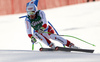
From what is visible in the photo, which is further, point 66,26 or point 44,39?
point 66,26

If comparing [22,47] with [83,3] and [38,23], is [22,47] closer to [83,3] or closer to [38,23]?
[38,23]

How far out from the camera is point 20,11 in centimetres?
1341

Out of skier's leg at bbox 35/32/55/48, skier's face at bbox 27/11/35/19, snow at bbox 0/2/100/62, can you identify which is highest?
skier's face at bbox 27/11/35/19

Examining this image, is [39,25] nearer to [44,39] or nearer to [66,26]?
[44,39]

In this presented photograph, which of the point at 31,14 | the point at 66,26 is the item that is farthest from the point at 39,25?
the point at 66,26

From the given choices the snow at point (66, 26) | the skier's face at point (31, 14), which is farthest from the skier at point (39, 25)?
the snow at point (66, 26)

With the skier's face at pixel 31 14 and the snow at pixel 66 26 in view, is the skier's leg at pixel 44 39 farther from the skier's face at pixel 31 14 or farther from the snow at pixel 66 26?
the snow at pixel 66 26

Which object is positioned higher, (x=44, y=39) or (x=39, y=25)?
(x=39, y=25)

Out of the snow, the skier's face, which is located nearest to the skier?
the skier's face

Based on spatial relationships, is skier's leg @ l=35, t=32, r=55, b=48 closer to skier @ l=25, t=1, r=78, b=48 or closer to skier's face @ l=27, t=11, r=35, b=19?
skier @ l=25, t=1, r=78, b=48

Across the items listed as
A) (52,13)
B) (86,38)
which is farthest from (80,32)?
(52,13)

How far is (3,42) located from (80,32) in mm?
2763

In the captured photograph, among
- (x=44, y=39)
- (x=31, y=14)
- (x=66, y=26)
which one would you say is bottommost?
(x=66, y=26)

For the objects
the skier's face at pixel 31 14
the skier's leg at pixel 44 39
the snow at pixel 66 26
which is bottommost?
the snow at pixel 66 26
